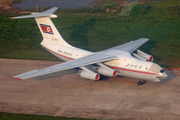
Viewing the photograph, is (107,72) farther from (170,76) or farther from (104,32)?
(104,32)

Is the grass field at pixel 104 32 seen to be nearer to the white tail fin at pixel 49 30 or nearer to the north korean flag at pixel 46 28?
the white tail fin at pixel 49 30

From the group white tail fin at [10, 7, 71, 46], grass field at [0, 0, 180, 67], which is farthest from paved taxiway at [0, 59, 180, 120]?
grass field at [0, 0, 180, 67]

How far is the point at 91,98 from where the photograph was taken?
22.2m

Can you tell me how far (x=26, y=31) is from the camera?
42594mm

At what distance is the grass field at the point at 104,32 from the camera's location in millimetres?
33875

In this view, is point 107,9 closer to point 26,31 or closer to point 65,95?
point 26,31

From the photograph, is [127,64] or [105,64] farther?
[105,64]

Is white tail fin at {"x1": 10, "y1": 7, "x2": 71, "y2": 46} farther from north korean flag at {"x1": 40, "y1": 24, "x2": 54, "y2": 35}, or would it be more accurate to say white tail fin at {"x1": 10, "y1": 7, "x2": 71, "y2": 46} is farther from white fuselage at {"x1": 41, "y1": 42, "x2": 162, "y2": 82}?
white fuselage at {"x1": 41, "y1": 42, "x2": 162, "y2": 82}

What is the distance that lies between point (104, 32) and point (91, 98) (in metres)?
21.2

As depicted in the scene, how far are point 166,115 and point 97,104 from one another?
5914 mm

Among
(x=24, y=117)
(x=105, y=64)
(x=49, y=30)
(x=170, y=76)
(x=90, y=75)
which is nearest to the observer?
(x=24, y=117)

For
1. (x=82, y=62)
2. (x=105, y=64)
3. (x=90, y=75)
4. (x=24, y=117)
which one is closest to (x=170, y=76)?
(x=105, y=64)

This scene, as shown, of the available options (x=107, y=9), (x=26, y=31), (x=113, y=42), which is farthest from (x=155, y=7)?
(x=26, y=31)

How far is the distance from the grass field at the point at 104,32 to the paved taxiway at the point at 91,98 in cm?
714
